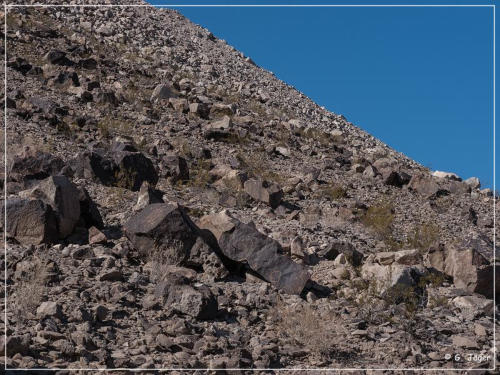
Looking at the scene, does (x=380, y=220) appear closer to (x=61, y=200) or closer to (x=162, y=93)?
(x=61, y=200)

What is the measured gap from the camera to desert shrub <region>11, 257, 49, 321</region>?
7.07 m

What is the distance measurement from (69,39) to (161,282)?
16216 millimetres

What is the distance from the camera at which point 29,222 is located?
869 centimetres

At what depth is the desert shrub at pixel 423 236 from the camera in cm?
1170

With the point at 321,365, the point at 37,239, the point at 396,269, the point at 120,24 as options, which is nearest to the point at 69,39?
the point at 120,24

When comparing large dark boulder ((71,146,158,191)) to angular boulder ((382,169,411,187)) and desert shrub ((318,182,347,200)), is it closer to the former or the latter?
desert shrub ((318,182,347,200))

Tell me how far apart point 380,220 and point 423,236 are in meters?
0.84

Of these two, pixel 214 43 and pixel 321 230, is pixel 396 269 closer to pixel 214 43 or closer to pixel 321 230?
pixel 321 230

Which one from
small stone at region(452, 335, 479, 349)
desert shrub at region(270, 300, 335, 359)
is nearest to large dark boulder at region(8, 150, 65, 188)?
desert shrub at region(270, 300, 335, 359)

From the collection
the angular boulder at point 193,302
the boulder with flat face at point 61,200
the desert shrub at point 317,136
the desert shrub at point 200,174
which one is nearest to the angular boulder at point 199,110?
the desert shrub at point 317,136

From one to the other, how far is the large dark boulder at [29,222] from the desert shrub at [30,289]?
52 centimetres

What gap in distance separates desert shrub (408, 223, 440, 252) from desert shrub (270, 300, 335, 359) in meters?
3.90

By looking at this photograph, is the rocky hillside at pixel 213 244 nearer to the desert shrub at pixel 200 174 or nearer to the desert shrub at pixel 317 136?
the desert shrub at pixel 200 174

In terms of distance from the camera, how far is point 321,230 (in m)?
11.5
